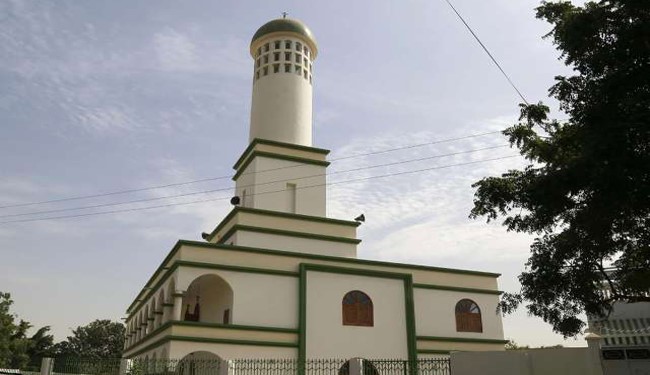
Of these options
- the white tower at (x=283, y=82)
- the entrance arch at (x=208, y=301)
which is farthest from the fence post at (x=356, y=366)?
the white tower at (x=283, y=82)

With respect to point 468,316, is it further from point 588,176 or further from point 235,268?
point 588,176

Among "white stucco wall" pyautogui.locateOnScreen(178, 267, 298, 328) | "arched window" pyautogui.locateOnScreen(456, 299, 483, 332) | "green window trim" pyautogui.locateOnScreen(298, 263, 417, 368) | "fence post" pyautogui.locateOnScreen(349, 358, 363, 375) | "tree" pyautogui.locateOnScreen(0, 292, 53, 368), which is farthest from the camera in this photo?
"tree" pyautogui.locateOnScreen(0, 292, 53, 368)

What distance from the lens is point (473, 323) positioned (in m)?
23.5

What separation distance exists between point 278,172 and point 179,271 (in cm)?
702

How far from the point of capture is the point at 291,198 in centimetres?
2405

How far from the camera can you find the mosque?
19297 mm

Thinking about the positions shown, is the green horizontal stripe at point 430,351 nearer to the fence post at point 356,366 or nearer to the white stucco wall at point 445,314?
the white stucco wall at point 445,314

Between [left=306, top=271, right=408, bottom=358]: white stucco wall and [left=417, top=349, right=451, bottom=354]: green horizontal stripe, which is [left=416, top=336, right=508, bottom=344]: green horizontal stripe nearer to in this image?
[left=417, top=349, right=451, bottom=354]: green horizontal stripe

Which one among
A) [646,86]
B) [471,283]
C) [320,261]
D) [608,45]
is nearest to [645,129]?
[646,86]

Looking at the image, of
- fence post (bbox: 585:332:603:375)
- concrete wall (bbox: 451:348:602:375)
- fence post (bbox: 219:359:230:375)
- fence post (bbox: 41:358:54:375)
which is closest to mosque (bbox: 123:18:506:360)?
fence post (bbox: 219:359:230:375)

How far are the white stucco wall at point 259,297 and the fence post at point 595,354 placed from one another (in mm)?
9868

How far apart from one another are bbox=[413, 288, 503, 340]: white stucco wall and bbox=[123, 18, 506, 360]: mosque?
0.15 feet

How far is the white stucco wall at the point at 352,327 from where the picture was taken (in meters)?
20.1

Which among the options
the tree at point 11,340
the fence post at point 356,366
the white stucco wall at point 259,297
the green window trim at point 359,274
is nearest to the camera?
the fence post at point 356,366
